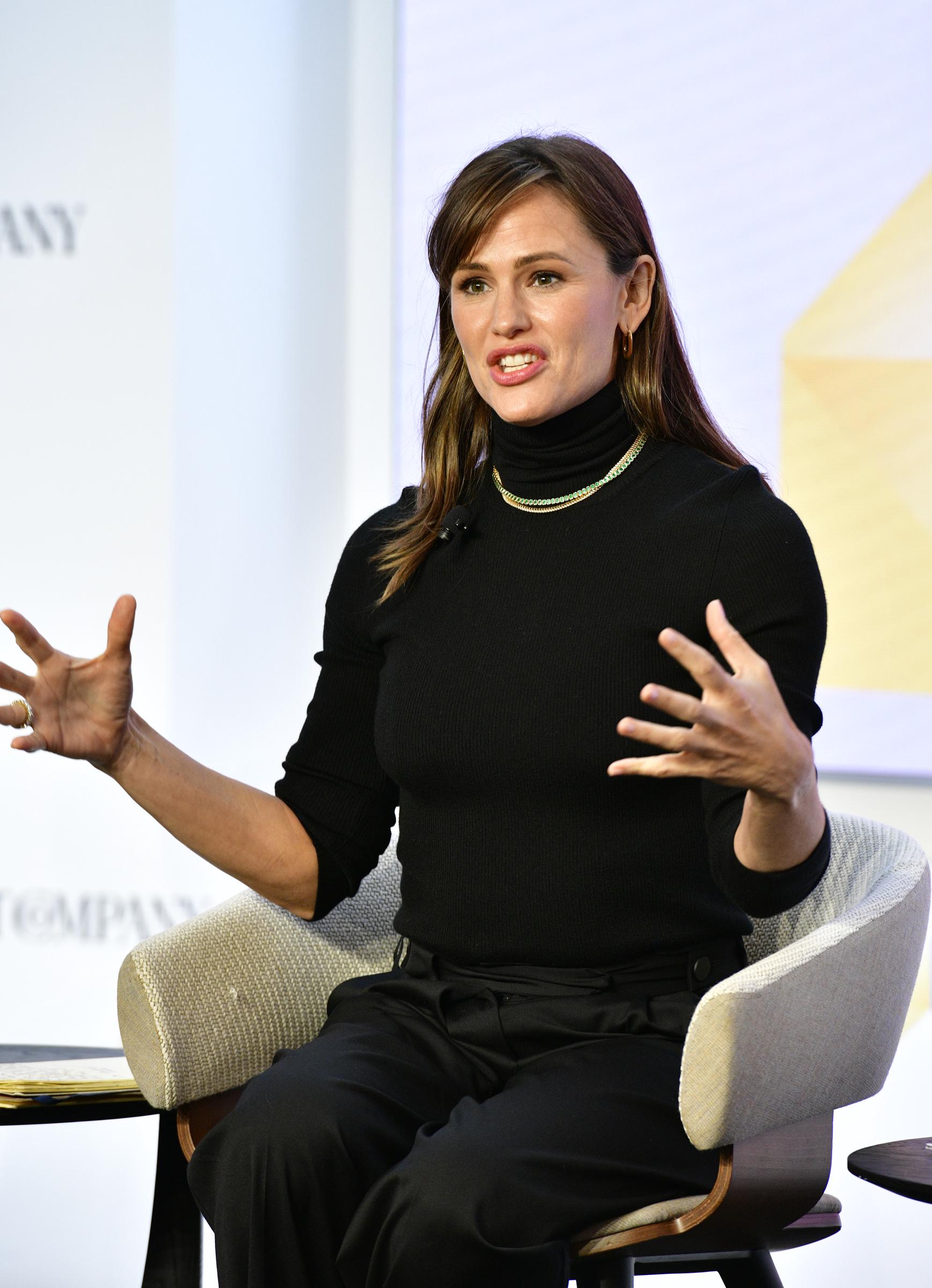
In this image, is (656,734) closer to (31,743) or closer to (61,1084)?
(31,743)

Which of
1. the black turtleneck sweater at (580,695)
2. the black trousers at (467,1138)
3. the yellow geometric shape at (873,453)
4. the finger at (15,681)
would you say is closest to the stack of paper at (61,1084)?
the black trousers at (467,1138)

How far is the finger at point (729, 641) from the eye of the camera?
1.15m

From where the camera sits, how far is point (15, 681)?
141 centimetres

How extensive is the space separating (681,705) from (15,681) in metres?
0.66

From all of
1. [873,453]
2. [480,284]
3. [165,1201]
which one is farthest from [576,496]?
[873,453]

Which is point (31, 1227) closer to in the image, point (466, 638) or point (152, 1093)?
point (152, 1093)

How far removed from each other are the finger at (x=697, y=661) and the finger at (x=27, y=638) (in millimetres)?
605

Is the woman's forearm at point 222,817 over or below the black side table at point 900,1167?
over

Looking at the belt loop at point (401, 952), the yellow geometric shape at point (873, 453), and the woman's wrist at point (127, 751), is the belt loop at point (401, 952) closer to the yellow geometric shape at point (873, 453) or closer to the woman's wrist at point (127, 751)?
the woman's wrist at point (127, 751)

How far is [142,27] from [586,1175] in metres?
2.48

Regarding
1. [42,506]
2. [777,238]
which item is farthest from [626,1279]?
[42,506]

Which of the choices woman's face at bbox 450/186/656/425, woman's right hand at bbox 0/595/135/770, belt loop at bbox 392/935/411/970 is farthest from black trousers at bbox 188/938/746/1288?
woman's face at bbox 450/186/656/425

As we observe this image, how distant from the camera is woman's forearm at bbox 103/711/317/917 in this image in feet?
5.14

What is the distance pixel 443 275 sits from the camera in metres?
1.71
